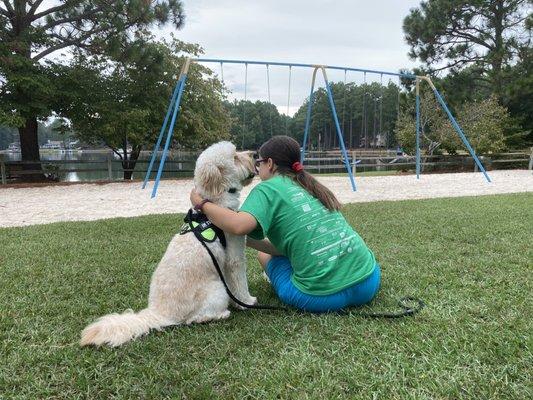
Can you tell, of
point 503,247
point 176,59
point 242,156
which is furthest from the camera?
point 176,59

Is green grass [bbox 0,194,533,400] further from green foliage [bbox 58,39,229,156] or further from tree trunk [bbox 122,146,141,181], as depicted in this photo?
tree trunk [bbox 122,146,141,181]

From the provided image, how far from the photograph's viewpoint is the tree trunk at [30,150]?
1619 centimetres

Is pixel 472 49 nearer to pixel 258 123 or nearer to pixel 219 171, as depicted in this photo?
pixel 258 123

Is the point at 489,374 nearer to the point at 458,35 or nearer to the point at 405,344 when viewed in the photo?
the point at 405,344

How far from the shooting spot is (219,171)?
2.71 meters

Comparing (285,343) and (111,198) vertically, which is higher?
(285,343)

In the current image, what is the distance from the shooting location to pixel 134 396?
1.99 meters

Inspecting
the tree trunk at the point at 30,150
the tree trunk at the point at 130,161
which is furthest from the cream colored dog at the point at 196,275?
the tree trunk at the point at 130,161

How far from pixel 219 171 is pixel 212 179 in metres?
0.07

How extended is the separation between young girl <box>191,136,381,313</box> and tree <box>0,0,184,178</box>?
41.2ft

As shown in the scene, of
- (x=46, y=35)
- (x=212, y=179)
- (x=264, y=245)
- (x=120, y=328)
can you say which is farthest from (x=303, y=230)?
(x=46, y=35)

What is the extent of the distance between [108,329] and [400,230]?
450 centimetres

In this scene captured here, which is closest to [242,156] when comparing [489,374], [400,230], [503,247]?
[489,374]

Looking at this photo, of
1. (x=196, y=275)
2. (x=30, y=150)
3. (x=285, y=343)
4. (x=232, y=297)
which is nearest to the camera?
(x=285, y=343)
